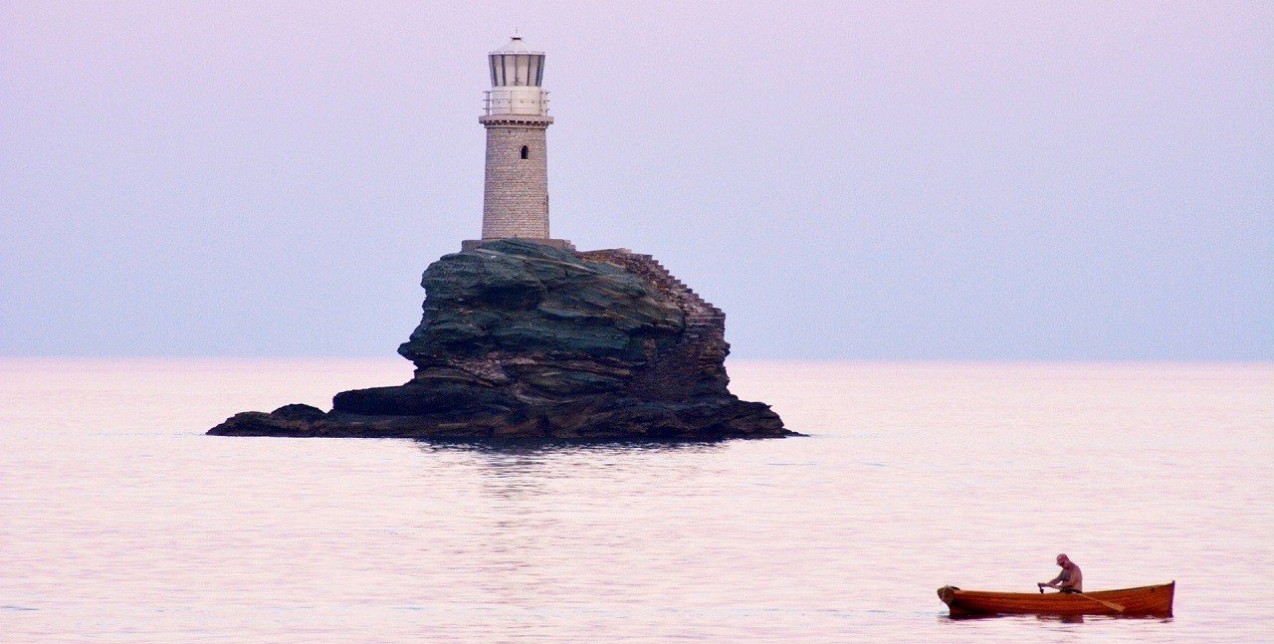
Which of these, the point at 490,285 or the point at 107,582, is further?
the point at 490,285

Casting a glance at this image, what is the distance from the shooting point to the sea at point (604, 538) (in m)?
42.4

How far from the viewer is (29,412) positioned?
482ft

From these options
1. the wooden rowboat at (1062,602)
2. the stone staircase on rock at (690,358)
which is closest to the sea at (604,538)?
the wooden rowboat at (1062,602)

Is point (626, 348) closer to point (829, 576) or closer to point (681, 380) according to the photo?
point (681, 380)

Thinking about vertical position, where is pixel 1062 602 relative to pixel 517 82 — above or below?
below

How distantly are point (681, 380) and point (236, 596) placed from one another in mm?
49682

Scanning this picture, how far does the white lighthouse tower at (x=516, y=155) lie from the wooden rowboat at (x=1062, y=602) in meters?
56.4

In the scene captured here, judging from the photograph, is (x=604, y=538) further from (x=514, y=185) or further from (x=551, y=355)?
(x=514, y=185)

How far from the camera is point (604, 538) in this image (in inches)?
2279

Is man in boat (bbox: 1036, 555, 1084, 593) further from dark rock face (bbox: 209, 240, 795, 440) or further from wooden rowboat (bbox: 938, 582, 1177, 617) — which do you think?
dark rock face (bbox: 209, 240, 795, 440)

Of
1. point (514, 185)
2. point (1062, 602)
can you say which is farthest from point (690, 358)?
point (1062, 602)

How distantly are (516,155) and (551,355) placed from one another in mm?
11619

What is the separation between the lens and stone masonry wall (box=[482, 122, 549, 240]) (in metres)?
97.4

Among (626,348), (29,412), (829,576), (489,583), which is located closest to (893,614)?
(829,576)
